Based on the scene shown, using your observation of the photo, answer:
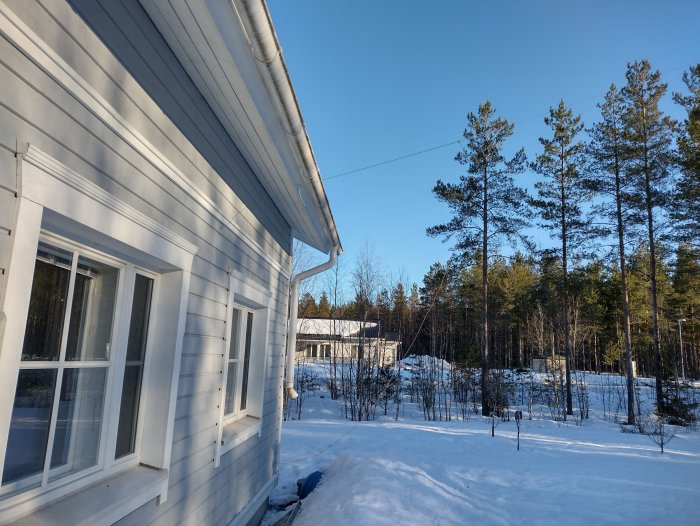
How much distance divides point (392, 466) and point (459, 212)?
13.2 meters

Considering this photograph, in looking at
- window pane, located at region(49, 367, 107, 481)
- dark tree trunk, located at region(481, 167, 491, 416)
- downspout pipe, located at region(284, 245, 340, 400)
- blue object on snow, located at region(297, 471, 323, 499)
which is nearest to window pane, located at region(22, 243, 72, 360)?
window pane, located at region(49, 367, 107, 481)

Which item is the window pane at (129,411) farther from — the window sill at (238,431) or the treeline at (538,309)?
the treeline at (538,309)

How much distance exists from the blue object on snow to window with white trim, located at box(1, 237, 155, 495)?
384cm

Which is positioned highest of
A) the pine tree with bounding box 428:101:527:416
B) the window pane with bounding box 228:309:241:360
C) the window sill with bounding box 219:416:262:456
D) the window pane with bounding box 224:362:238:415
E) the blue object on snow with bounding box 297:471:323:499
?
the pine tree with bounding box 428:101:527:416

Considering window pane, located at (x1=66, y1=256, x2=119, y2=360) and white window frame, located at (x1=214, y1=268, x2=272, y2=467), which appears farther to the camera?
white window frame, located at (x1=214, y1=268, x2=272, y2=467)

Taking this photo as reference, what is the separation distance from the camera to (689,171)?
1644 centimetres

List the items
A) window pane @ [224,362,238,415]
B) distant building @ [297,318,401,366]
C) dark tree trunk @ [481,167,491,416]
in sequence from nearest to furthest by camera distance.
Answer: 1. window pane @ [224,362,238,415]
2. distant building @ [297,318,401,366]
3. dark tree trunk @ [481,167,491,416]

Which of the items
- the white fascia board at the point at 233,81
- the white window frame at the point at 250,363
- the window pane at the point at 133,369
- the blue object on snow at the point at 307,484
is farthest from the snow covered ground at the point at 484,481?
the white fascia board at the point at 233,81

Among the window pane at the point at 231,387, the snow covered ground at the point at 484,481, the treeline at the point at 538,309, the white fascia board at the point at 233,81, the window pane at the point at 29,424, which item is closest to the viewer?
the window pane at the point at 29,424

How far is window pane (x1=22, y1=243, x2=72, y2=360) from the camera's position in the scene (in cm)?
176

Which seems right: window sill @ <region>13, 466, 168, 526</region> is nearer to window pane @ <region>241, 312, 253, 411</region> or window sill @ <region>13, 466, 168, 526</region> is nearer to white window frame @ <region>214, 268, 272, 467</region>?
white window frame @ <region>214, 268, 272, 467</region>

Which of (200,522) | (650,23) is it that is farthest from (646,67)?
(200,522)

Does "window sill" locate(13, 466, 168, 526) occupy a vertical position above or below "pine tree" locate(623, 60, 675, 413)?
below

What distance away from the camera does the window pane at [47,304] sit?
1.76 metres
